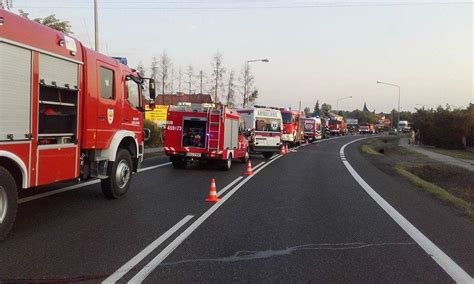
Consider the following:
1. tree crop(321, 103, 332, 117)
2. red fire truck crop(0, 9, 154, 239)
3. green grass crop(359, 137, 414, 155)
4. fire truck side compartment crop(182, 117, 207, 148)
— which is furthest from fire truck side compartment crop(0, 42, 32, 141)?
tree crop(321, 103, 332, 117)

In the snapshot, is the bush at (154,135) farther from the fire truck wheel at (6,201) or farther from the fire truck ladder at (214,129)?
the fire truck wheel at (6,201)

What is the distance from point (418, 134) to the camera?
64375 millimetres

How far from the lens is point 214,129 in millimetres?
19219

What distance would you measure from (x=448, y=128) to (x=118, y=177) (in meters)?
53.2

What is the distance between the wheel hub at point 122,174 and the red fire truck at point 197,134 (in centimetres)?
760

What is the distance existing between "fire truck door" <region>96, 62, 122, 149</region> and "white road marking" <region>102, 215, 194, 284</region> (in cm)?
258

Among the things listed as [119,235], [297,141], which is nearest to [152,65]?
[297,141]

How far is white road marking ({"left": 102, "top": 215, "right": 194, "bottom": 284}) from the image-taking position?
5.62 metres

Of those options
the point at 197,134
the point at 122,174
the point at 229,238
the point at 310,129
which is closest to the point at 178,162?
the point at 197,134

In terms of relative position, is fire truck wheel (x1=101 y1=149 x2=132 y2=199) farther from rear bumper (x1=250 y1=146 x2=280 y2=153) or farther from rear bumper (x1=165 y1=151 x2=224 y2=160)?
rear bumper (x1=250 y1=146 x2=280 y2=153)

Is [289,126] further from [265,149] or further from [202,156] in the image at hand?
[202,156]

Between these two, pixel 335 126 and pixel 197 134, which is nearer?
pixel 197 134

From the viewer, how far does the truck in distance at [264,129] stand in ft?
93.4

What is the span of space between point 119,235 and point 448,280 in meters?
4.43
